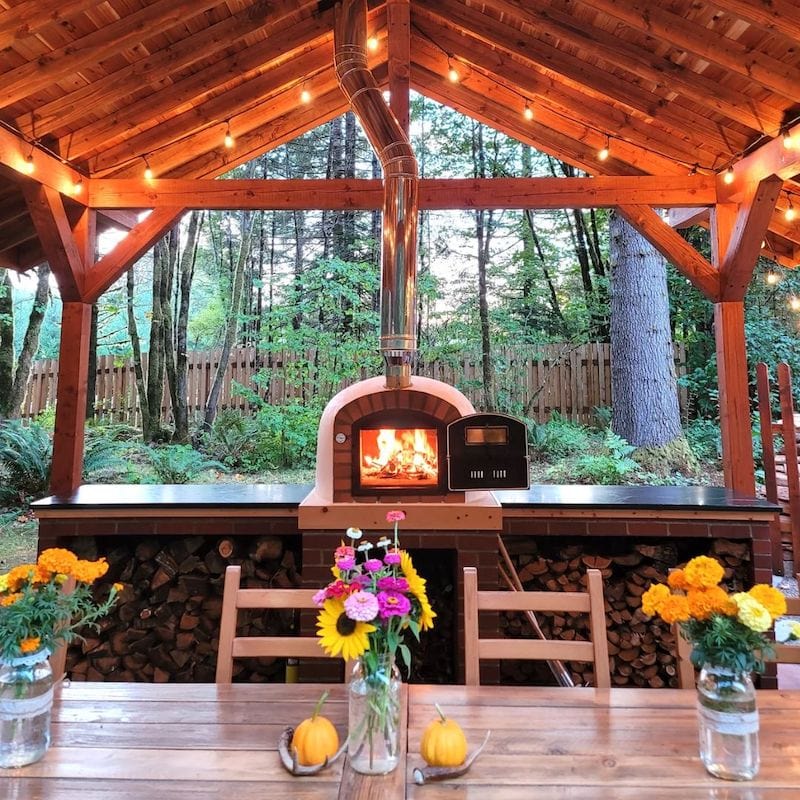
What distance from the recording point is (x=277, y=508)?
276 centimetres

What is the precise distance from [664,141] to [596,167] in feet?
1.71

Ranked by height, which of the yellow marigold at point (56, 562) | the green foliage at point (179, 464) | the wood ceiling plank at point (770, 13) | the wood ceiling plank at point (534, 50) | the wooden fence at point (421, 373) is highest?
the wood ceiling plank at point (534, 50)

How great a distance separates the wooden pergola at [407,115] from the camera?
2633 mm

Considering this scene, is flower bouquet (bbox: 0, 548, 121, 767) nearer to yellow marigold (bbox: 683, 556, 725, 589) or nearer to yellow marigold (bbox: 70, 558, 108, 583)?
yellow marigold (bbox: 70, 558, 108, 583)

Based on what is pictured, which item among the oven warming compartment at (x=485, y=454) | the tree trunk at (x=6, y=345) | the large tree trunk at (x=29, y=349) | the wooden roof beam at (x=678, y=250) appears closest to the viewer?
the oven warming compartment at (x=485, y=454)

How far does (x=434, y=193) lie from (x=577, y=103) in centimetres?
116

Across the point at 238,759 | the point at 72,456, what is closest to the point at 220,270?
the point at 72,456

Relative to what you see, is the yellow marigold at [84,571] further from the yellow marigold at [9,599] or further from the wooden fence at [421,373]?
the wooden fence at [421,373]

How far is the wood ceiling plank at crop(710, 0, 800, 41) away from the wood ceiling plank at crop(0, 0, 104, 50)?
2.87 m

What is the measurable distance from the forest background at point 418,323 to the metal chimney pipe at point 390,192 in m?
3.14

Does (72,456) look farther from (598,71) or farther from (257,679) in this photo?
(598,71)

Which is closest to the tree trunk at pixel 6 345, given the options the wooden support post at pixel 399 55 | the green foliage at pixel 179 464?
the green foliage at pixel 179 464

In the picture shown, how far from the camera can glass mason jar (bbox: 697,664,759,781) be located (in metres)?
0.99

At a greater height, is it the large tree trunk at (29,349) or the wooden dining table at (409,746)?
the large tree trunk at (29,349)
